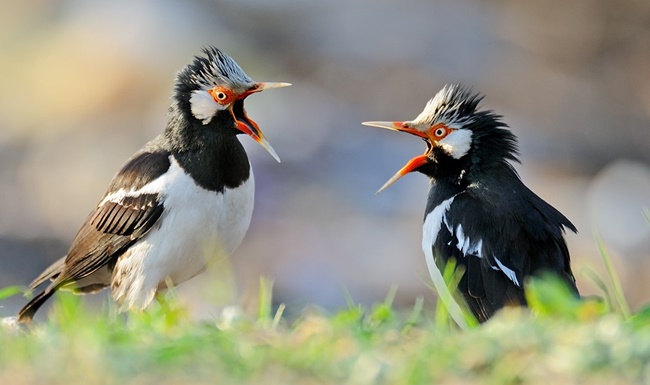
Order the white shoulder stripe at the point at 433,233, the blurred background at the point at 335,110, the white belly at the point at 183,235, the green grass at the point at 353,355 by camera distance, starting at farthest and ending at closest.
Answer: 1. the blurred background at the point at 335,110
2. the white belly at the point at 183,235
3. the white shoulder stripe at the point at 433,233
4. the green grass at the point at 353,355

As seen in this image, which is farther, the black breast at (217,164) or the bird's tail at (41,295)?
the bird's tail at (41,295)

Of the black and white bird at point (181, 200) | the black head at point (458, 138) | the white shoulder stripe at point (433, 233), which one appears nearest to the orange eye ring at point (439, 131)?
the black head at point (458, 138)

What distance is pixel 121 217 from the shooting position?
8109mm

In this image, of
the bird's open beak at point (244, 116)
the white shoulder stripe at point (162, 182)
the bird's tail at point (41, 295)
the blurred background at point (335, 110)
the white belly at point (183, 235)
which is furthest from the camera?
the blurred background at point (335, 110)

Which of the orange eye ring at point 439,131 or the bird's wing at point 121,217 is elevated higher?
the bird's wing at point 121,217

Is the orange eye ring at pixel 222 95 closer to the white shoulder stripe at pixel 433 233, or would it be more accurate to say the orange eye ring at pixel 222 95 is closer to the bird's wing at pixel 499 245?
the white shoulder stripe at pixel 433 233

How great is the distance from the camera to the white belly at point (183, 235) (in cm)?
775

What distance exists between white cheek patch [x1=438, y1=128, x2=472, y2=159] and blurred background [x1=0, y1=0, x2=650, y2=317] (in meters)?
7.33

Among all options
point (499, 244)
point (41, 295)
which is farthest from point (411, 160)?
point (41, 295)

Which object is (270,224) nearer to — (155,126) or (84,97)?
(155,126)

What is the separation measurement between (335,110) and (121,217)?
10090 mm

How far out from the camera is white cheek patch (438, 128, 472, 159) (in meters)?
7.65

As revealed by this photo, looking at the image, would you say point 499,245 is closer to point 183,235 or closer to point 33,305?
point 183,235

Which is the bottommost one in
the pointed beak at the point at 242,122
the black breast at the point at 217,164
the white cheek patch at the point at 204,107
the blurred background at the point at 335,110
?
the blurred background at the point at 335,110
